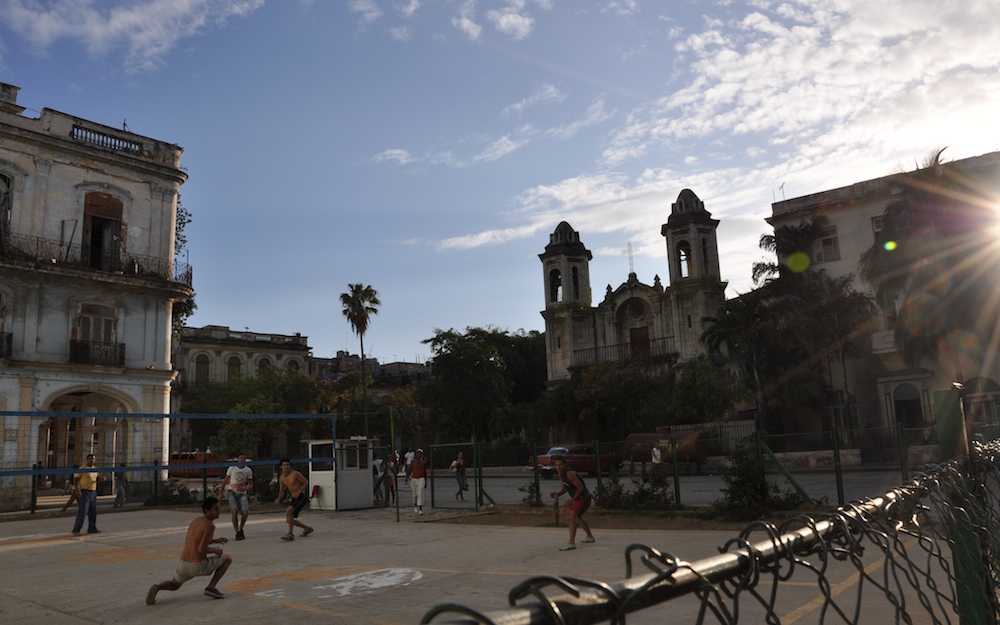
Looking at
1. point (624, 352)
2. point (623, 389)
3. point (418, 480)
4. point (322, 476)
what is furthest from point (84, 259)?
point (624, 352)

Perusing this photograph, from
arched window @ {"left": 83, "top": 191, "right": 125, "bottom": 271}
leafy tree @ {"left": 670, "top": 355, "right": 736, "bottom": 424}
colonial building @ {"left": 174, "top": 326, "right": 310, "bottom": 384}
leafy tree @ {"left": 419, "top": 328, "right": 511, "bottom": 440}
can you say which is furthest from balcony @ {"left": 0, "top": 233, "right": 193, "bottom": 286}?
colonial building @ {"left": 174, "top": 326, "right": 310, "bottom": 384}

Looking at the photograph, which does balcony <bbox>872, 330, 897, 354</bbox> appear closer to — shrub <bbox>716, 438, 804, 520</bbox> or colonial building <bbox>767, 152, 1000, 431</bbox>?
colonial building <bbox>767, 152, 1000, 431</bbox>

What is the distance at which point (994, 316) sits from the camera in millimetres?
34219

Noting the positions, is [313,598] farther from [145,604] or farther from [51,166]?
[51,166]

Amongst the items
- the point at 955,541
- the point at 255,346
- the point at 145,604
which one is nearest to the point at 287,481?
the point at 145,604

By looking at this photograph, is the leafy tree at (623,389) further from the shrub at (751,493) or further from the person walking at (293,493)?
the person walking at (293,493)

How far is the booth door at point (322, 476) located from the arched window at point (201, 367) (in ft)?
146

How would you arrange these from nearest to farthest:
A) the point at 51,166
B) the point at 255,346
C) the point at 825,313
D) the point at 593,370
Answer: the point at 51,166 < the point at 825,313 < the point at 593,370 < the point at 255,346

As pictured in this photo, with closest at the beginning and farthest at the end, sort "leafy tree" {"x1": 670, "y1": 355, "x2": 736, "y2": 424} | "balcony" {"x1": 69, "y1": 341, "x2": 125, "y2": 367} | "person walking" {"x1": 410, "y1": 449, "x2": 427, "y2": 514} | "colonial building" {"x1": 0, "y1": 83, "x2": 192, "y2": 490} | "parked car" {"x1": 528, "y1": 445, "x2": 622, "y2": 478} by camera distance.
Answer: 1. "person walking" {"x1": 410, "y1": 449, "x2": 427, "y2": 514}
2. "colonial building" {"x1": 0, "y1": 83, "x2": 192, "y2": 490}
3. "balcony" {"x1": 69, "y1": 341, "x2": 125, "y2": 367}
4. "parked car" {"x1": 528, "y1": 445, "x2": 622, "y2": 478}
5. "leafy tree" {"x1": 670, "y1": 355, "x2": 736, "y2": 424}

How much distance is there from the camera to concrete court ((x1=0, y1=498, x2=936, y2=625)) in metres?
8.84

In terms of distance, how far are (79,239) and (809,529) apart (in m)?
34.8

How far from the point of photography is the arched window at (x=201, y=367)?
65688mm

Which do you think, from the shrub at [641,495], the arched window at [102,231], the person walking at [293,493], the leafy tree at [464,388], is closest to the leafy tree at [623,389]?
the leafy tree at [464,388]

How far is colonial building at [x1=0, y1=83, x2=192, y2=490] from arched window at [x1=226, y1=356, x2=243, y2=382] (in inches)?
1316
